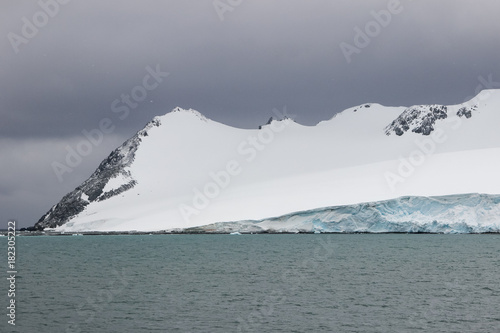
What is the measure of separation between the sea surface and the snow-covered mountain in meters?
39.6

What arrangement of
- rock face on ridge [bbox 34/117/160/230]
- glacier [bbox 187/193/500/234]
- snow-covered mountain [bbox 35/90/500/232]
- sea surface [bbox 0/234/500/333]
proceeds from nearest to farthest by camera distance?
sea surface [bbox 0/234/500/333] < glacier [bbox 187/193/500/234] < snow-covered mountain [bbox 35/90/500/232] < rock face on ridge [bbox 34/117/160/230]

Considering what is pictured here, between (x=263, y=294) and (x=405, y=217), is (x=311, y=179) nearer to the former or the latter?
(x=405, y=217)

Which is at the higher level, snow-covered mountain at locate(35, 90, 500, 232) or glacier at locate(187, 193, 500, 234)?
snow-covered mountain at locate(35, 90, 500, 232)

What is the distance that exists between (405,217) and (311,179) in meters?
37.8

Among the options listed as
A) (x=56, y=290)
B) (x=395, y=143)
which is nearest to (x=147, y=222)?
(x=395, y=143)

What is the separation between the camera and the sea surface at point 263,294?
2872 centimetres

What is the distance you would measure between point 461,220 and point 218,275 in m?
60.6

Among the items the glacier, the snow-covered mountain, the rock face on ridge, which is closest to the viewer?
the glacier

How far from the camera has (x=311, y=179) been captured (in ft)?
449

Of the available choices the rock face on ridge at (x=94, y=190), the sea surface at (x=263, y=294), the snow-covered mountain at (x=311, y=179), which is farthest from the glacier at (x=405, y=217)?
the rock face on ridge at (x=94, y=190)

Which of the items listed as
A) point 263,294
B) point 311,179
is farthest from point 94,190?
point 263,294

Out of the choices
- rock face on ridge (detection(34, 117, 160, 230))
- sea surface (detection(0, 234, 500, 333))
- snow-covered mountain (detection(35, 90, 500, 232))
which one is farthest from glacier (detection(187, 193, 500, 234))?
rock face on ridge (detection(34, 117, 160, 230))

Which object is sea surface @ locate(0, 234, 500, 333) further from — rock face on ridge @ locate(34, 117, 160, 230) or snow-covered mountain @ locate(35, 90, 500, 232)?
rock face on ridge @ locate(34, 117, 160, 230)

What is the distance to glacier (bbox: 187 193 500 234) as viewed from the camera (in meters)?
96.5
